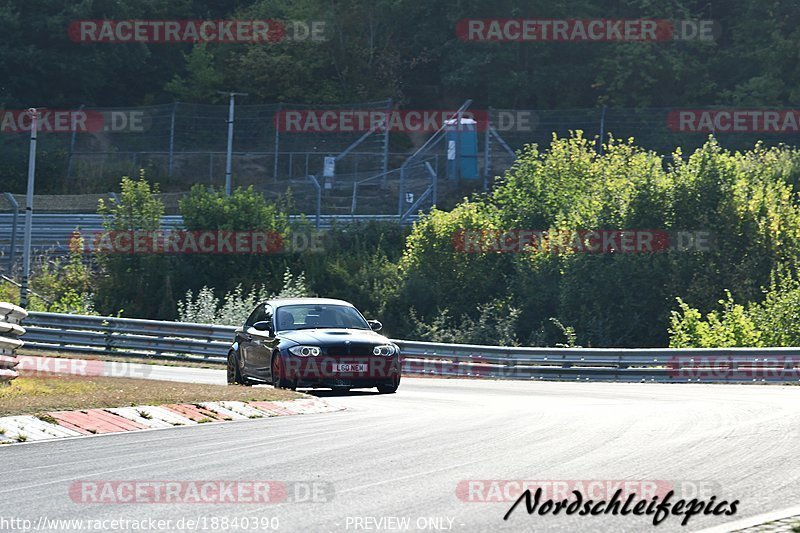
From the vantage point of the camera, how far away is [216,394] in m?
17.5

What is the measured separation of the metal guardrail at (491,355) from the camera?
25.2 metres

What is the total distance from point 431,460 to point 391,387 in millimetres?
9426

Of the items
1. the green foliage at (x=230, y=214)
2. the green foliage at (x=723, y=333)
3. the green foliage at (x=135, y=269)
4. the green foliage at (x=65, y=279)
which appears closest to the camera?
the green foliage at (x=723, y=333)

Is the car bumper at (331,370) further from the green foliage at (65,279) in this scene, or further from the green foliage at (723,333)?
the green foliage at (65,279)

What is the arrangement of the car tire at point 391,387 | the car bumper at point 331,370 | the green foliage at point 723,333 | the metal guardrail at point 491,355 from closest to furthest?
the car bumper at point 331,370 < the car tire at point 391,387 < the metal guardrail at point 491,355 < the green foliage at point 723,333

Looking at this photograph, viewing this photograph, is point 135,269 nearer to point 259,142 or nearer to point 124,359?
point 124,359

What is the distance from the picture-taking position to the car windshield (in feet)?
68.9

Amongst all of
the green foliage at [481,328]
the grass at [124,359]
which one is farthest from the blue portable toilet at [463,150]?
the grass at [124,359]

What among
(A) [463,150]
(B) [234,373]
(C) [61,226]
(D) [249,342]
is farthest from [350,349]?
(A) [463,150]

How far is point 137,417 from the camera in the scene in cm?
1473

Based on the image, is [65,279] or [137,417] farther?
[65,279]

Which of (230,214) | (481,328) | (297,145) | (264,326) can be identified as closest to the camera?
(264,326)

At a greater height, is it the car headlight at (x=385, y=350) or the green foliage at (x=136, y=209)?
the green foliage at (x=136, y=209)

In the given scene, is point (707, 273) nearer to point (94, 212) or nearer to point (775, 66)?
point (94, 212)
